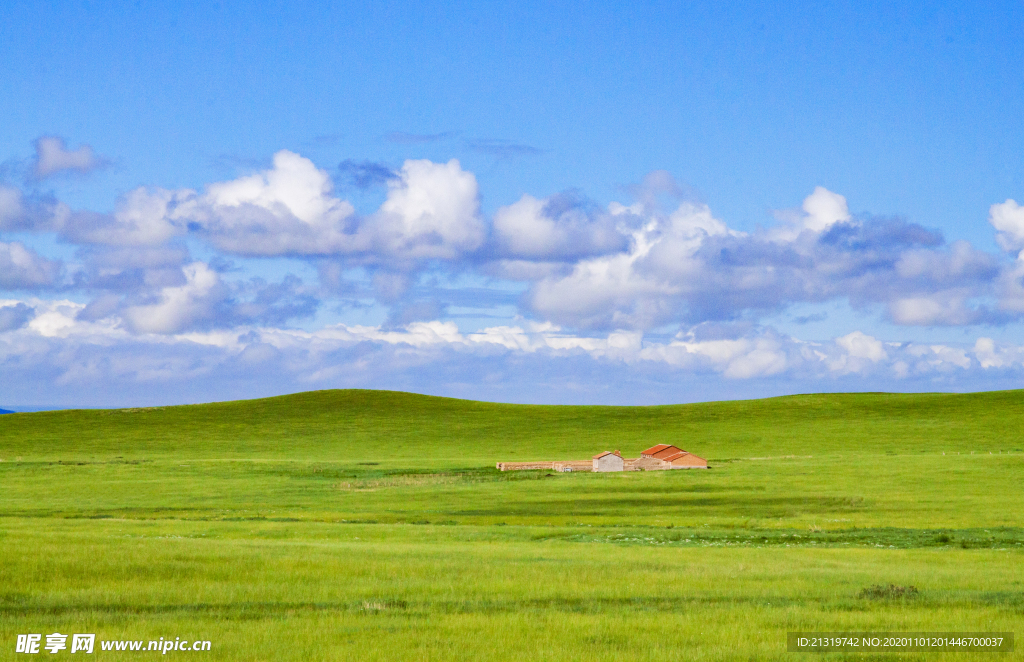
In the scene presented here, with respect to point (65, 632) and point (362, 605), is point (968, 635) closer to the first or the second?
point (362, 605)

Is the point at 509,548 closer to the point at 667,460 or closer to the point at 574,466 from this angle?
the point at 574,466

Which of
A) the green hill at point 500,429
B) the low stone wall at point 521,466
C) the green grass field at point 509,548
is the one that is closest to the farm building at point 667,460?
the green grass field at point 509,548

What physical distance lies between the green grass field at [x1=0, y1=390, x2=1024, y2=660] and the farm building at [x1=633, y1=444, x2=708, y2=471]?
432 centimetres

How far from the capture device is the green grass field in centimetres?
1631

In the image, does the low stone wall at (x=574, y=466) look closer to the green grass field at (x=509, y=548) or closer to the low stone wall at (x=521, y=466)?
the low stone wall at (x=521, y=466)

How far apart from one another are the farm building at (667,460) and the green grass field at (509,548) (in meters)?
4.32

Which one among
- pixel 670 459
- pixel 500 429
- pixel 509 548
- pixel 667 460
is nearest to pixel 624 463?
pixel 667 460

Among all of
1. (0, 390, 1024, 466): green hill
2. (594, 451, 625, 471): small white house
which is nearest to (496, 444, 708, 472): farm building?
(594, 451, 625, 471): small white house

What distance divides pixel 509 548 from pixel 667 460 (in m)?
50.7

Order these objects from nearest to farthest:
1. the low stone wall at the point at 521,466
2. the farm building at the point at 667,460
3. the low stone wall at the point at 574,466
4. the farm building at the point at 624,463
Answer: the low stone wall at the point at 521,466 → the farm building at the point at 624,463 → the farm building at the point at 667,460 → the low stone wall at the point at 574,466

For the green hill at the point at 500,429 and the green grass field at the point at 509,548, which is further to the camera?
the green hill at the point at 500,429

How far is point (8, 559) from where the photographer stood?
70.3ft

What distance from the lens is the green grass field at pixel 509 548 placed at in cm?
1631

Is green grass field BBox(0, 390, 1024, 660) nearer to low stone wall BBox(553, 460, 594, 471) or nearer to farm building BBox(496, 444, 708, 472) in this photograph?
farm building BBox(496, 444, 708, 472)
